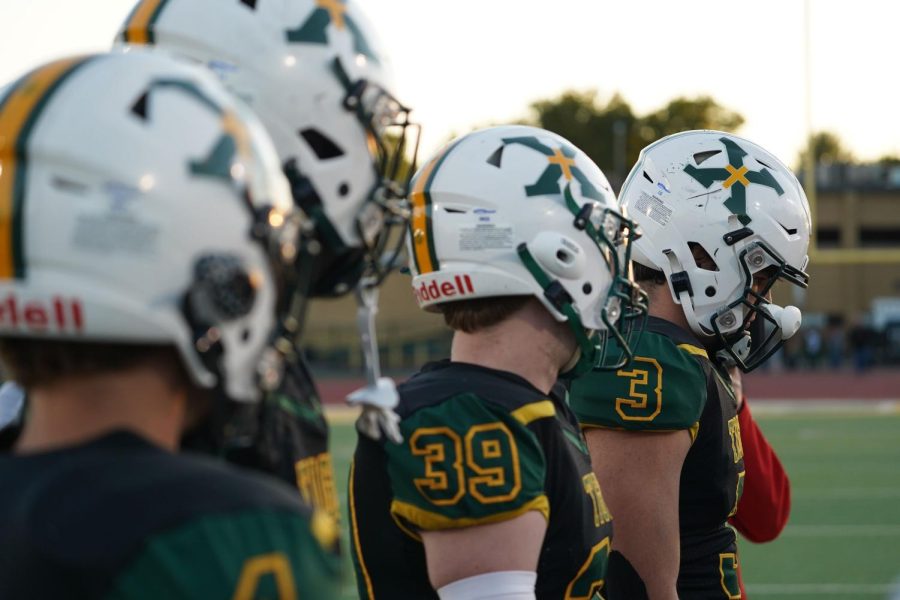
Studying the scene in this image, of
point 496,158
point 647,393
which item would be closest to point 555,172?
point 496,158

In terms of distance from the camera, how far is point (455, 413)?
2.39 metres

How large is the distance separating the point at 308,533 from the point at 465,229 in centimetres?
124

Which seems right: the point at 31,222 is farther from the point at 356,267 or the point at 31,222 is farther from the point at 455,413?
the point at 455,413

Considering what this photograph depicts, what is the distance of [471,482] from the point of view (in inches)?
90.1

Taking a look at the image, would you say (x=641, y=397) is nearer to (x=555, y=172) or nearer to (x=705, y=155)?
(x=555, y=172)

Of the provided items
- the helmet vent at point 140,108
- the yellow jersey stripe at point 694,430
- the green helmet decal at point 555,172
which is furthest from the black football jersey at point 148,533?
the yellow jersey stripe at point 694,430

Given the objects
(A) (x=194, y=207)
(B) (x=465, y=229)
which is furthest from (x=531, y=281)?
(A) (x=194, y=207)

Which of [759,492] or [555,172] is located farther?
[759,492]

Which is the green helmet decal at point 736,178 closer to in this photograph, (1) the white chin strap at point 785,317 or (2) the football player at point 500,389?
(1) the white chin strap at point 785,317

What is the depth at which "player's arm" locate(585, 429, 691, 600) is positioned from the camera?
115 inches

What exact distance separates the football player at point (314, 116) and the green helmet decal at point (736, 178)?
4.70 ft

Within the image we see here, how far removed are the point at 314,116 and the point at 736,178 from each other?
5.30 ft

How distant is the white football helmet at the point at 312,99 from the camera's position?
2.30m

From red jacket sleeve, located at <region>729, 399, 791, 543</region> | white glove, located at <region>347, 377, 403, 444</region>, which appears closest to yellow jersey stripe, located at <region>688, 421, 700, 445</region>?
red jacket sleeve, located at <region>729, 399, 791, 543</region>
